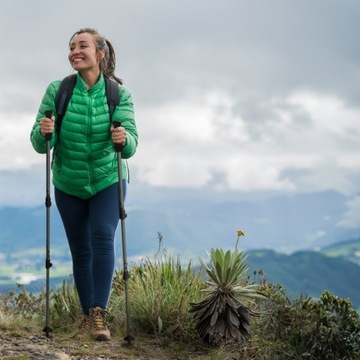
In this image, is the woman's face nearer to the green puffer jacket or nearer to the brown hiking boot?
the green puffer jacket

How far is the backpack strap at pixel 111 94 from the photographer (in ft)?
24.5

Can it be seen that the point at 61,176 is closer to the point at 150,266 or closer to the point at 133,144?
the point at 133,144

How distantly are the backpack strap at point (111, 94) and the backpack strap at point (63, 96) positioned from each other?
1.17ft

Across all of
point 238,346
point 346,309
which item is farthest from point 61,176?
point 346,309

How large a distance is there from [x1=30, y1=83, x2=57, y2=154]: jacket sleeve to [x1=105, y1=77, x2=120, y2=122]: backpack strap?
0.56m

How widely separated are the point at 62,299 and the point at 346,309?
3540 millimetres

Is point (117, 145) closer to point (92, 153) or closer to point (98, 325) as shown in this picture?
point (92, 153)

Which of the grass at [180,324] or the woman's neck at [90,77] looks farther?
the grass at [180,324]

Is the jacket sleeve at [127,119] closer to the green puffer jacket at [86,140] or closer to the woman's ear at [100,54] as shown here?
the green puffer jacket at [86,140]

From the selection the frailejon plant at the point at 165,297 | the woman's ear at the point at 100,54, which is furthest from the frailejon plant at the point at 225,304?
the woman's ear at the point at 100,54

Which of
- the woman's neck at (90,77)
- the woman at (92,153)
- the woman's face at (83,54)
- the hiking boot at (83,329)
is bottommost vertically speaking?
the hiking boot at (83,329)

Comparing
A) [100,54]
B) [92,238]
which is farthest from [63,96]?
[92,238]

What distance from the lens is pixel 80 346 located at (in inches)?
300

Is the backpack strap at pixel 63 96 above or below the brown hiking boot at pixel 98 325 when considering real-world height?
above
